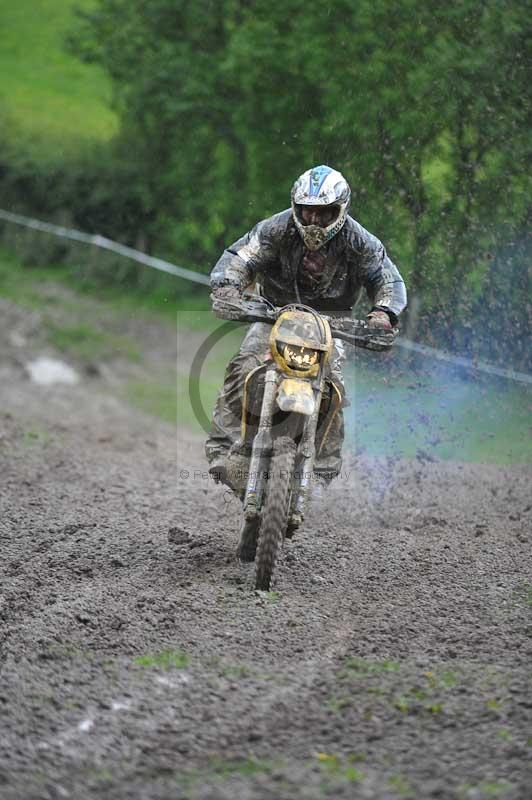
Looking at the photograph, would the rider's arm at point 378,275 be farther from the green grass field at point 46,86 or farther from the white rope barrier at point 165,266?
the green grass field at point 46,86

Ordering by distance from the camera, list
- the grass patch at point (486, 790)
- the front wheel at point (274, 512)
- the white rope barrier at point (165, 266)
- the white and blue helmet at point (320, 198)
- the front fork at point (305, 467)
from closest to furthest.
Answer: the grass patch at point (486, 790) → the front wheel at point (274, 512) → the front fork at point (305, 467) → the white and blue helmet at point (320, 198) → the white rope barrier at point (165, 266)

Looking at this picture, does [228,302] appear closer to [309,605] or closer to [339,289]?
[339,289]

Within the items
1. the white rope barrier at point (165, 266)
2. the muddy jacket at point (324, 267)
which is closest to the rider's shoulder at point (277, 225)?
the muddy jacket at point (324, 267)

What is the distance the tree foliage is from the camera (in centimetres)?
1039

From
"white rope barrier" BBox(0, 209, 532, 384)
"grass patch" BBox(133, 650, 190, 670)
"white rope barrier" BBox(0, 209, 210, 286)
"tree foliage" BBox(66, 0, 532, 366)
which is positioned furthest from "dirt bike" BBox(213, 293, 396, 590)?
"white rope barrier" BBox(0, 209, 210, 286)

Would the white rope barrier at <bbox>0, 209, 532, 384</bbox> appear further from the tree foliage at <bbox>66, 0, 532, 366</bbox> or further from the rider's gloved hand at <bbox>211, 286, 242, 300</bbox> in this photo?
the rider's gloved hand at <bbox>211, 286, 242, 300</bbox>

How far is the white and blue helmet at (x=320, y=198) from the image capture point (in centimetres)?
629

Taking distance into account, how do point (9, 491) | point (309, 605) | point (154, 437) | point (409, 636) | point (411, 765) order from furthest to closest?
point (154, 437), point (9, 491), point (309, 605), point (409, 636), point (411, 765)

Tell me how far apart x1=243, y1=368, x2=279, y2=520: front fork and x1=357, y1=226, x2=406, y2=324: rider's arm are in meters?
1.08

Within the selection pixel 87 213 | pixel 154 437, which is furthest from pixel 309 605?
pixel 87 213

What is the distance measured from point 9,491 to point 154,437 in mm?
3979

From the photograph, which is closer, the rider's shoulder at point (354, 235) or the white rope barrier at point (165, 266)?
the rider's shoulder at point (354, 235)

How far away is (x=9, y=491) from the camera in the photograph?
8656 mm

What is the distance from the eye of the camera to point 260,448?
6125 millimetres
